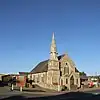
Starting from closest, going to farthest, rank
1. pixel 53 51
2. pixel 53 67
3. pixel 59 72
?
1. pixel 53 67
2. pixel 59 72
3. pixel 53 51

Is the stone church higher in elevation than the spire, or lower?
lower

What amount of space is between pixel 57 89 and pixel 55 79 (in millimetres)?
12348

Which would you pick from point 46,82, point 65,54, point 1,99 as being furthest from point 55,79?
point 1,99

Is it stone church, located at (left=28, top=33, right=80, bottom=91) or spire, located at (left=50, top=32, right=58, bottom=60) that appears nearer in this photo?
stone church, located at (left=28, top=33, right=80, bottom=91)

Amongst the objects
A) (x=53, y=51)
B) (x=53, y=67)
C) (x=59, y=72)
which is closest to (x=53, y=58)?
(x=53, y=51)

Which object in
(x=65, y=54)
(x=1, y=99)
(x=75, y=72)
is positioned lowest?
(x=1, y=99)

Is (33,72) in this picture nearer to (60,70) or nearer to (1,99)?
(60,70)

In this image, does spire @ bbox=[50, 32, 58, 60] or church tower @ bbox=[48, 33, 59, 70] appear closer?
church tower @ bbox=[48, 33, 59, 70]

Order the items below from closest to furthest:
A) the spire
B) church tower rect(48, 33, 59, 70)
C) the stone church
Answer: the stone church < church tower rect(48, 33, 59, 70) < the spire

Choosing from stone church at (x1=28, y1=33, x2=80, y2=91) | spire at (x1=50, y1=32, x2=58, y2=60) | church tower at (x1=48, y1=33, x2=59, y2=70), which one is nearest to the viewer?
stone church at (x1=28, y1=33, x2=80, y2=91)

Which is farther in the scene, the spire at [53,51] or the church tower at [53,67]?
the spire at [53,51]

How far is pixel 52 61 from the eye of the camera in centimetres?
8600

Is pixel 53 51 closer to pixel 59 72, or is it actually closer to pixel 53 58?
pixel 53 58

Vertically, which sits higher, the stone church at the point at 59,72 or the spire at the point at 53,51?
the spire at the point at 53,51
